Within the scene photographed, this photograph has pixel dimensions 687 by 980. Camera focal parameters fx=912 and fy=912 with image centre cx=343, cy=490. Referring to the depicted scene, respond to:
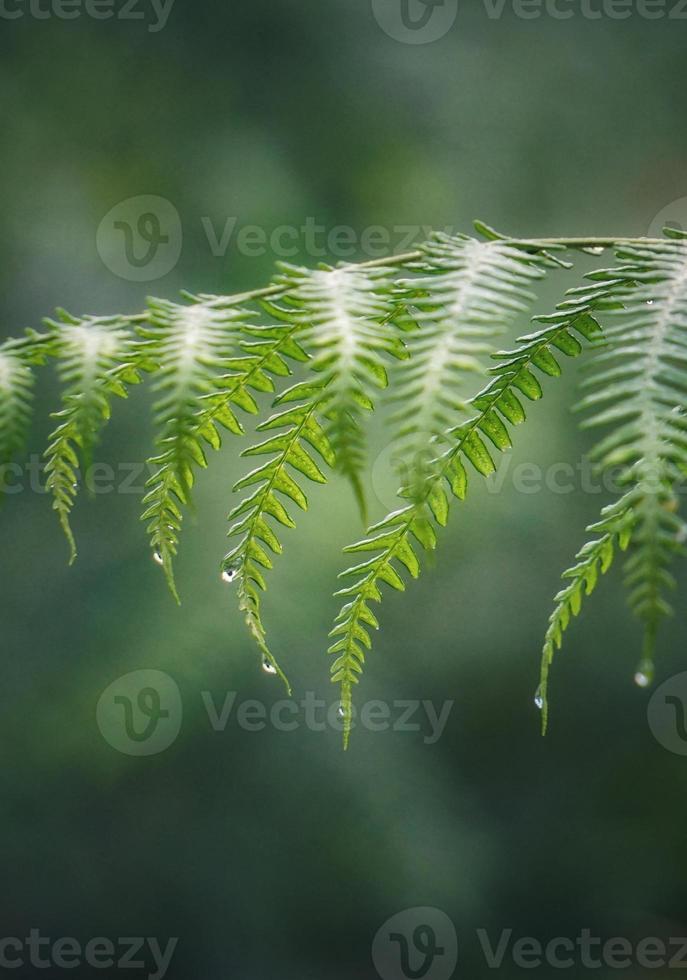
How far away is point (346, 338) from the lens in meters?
0.51

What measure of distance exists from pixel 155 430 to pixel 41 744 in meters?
1.28

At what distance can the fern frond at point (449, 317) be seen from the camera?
0.46m

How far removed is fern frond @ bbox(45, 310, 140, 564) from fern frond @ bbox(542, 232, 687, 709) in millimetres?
290

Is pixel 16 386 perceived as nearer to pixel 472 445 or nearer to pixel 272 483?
pixel 272 483

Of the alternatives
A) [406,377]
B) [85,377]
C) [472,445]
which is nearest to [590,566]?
[472,445]

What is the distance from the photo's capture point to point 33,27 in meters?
3.42

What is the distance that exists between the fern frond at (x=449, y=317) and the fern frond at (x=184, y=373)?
0.11m

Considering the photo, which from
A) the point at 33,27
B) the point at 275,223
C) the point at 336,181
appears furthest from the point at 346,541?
the point at 33,27

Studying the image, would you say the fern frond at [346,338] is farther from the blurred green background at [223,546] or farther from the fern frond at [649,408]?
the blurred green background at [223,546]

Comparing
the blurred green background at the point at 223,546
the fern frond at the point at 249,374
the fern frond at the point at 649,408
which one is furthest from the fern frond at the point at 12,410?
the blurred green background at the point at 223,546

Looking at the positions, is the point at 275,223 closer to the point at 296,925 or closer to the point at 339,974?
the point at 296,925

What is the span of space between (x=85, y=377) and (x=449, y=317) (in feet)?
0.76

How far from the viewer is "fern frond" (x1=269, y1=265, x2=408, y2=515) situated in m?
0.45

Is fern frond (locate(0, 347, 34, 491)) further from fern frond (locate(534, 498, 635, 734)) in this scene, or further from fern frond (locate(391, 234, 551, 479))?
fern frond (locate(534, 498, 635, 734))
